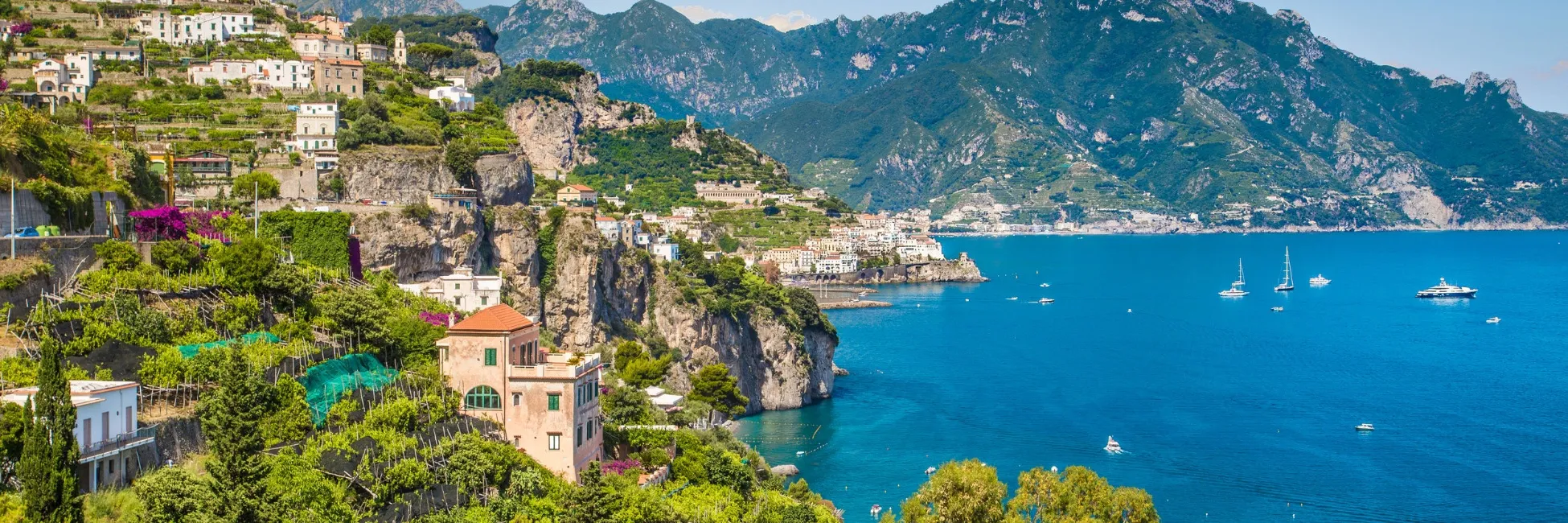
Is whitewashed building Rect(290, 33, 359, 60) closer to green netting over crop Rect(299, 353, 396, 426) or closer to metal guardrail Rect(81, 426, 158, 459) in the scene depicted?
green netting over crop Rect(299, 353, 396, 426)

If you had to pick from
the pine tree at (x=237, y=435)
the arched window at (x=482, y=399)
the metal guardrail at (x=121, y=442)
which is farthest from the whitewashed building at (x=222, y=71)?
the metal guardrail at (x=121, y=442)

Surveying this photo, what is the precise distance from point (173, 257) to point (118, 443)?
948cm

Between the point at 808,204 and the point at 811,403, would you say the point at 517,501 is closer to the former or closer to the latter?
the point at 811,403

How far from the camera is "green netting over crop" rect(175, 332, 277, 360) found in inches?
1069

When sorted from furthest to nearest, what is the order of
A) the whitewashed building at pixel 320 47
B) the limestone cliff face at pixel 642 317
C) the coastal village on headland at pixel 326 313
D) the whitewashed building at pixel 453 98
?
the whitewashed building at pixel 453 98, the whitewashed building at pixel 320 47, the limestone cliff face at pixel 642 317, the coastal village on headland at pixel 326 313

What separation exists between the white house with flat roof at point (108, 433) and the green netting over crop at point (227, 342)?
327 cm

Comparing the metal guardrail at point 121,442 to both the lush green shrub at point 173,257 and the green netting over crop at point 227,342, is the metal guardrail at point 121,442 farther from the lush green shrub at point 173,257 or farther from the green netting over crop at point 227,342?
the lush green shrub at point 173,257

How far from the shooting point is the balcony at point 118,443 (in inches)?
853

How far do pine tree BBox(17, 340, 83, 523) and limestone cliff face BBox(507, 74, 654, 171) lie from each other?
99608mm

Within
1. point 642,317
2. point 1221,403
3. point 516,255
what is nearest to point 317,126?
point 516,255

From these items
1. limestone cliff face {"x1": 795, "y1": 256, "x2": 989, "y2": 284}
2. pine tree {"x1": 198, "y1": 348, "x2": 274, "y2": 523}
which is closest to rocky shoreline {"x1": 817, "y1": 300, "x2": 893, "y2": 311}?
limestone cliff face {"x1": 795, "y1": 256, "x2": 989, "y2": 284}

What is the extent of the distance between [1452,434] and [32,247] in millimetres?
57078

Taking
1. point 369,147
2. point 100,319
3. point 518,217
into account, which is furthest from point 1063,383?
point 100,319

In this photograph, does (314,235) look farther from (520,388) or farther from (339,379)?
(520,388)
